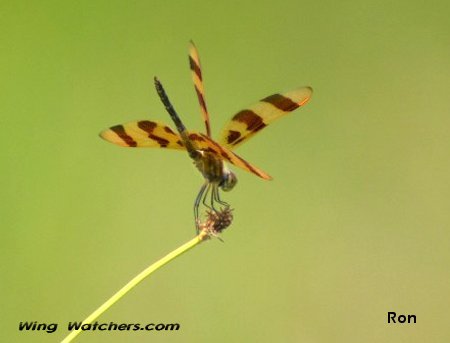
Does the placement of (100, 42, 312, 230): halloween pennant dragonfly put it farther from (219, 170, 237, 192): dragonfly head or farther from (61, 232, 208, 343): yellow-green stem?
(61, 232, 208, 343): yellow-green stem

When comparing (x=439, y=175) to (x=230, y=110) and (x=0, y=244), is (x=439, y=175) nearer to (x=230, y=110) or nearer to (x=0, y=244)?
(x=230, y=110)

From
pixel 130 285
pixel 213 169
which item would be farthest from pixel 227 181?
pixel 130 285

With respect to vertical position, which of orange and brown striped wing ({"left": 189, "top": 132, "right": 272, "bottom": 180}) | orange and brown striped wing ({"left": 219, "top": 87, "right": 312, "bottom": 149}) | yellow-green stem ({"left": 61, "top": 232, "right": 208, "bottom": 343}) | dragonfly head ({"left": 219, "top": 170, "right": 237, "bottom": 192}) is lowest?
yellow-green stem ({"left": 61, "top": 232, "right": 208, "bottom": 343})

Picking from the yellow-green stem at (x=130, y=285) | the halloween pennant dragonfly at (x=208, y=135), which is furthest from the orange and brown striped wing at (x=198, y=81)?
the yellow-green stem at (x=130, y=285)

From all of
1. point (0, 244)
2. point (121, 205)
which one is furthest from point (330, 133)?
point (0, 244)

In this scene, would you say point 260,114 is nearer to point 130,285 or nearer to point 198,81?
point 198,81

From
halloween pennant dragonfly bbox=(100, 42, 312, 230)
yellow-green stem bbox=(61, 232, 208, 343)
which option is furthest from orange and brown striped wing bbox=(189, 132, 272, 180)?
yellow-green stem bbox=(61, 232, 208, 343)

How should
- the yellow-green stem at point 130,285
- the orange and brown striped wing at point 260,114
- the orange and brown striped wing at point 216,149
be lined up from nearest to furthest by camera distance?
the yellow-green stem at point 130,285 < the orange and brown striped wing at point 216,149 < the orange and brown striped wing at point 260,114

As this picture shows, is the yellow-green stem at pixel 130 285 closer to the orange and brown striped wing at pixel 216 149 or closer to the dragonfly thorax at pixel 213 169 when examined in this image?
the orange and brown striped wing at pixel 216 149

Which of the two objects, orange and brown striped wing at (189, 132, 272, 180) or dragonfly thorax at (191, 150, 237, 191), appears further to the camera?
dragonfly thorax at (191, 150, 237, 191)
